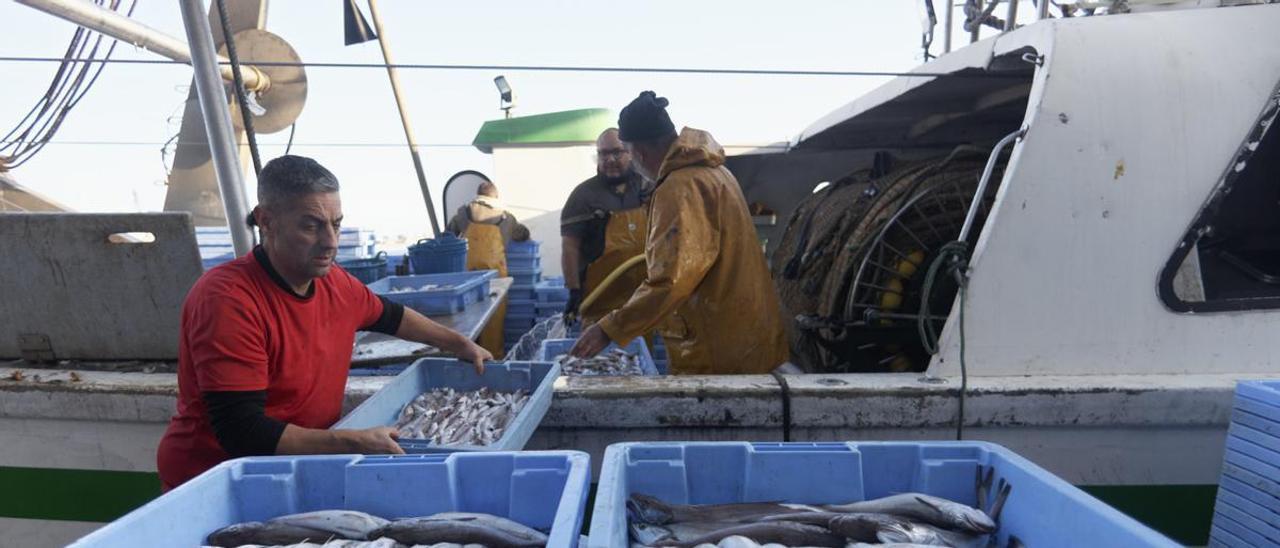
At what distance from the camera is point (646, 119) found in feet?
9.48

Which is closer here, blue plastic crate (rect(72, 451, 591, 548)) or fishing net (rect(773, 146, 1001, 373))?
blue plastic crate (rect(72, 451, 591, 548))

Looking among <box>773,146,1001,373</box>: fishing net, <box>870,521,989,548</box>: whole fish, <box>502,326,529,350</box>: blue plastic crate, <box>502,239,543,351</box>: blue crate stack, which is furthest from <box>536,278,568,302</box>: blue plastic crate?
<box>870,521,989,548</box>: whole fish

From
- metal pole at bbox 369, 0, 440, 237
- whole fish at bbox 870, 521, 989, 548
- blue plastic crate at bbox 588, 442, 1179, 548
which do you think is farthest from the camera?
metal pole at bbox 369, 0, 440, 237

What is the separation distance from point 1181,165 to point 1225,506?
3.93ft

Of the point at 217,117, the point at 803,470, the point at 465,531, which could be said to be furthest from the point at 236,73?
the point at 803,470

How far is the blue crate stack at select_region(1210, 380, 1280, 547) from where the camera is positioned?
1.63 meters

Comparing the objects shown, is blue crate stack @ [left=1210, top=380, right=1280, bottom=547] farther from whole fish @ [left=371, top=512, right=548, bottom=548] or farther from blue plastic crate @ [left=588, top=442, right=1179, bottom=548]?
whole fish @ [left=371, top=512, right=548, bottom=548]

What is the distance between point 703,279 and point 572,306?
1.90 meters

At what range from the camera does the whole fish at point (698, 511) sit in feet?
4.52

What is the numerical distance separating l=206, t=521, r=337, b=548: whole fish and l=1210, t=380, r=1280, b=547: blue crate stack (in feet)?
7.86

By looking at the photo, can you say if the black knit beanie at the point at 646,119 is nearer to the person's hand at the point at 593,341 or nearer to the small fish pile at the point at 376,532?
the person's hand at the point at 593,341

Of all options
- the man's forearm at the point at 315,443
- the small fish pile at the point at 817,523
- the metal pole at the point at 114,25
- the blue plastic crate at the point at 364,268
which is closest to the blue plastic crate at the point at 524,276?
the blue plastic crate at the point at 364,268

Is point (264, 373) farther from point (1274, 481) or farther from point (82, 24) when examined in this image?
point (1274, 481)

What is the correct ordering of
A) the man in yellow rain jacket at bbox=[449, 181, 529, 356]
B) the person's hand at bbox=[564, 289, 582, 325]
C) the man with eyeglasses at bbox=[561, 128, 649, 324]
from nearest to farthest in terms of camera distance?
the person's hand at bbox=[564, 289, 582, 325], the man with eyeglasses at bbox=[561, 128, 649, 324], the man in yellow rain jacket at bbox=[449, 181, 529, 356]
